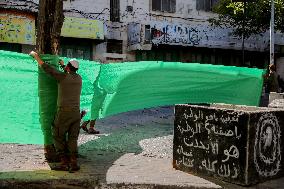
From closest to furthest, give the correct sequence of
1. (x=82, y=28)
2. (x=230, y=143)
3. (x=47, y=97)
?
(x=230, y=143), (x=47, y=97), (x=82, y=28)

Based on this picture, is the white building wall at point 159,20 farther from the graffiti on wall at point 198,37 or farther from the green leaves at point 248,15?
the green leaves at point 248,15

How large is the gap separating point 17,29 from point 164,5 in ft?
26.4

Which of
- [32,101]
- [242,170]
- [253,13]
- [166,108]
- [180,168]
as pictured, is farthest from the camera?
[253,13]

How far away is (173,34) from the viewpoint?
18.3 m

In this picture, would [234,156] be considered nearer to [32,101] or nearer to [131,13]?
[32,101]

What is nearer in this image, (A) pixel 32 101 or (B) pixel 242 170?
(B) pixel 242 170

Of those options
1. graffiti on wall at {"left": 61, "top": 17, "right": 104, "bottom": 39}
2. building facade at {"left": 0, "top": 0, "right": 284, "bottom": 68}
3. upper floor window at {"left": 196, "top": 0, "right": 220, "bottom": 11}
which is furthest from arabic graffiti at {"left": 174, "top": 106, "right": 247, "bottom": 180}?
upper floor window at {"left": 196, "top": 0, "right": 220, "bottom": 11}

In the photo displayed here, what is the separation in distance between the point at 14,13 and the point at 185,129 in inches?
420

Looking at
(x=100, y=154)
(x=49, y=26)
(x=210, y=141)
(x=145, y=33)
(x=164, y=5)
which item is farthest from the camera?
(x=164, y=5)

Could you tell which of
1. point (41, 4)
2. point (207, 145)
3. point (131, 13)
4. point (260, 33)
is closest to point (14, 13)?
point (131, 13)

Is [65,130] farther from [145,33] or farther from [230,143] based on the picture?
[145,33]

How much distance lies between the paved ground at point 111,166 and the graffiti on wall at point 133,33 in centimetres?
944

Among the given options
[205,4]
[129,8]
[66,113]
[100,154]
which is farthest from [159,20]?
[66,113]

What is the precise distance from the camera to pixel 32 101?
5824 millimetres
